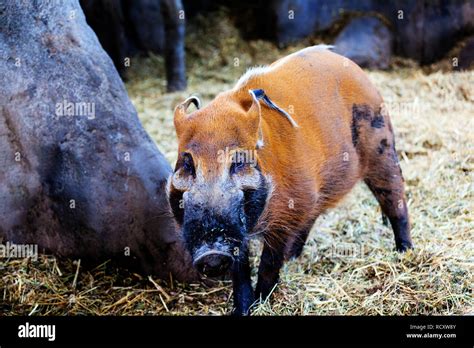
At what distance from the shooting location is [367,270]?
308 centimetres

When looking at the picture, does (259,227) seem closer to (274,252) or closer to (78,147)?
(274,252)

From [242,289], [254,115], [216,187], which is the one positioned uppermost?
[254,115]

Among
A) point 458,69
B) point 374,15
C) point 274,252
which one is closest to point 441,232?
point 274,252

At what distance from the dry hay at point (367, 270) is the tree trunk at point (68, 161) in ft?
0.40

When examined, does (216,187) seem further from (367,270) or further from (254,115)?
(367,270)

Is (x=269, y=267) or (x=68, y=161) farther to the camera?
(x=68, y=161)

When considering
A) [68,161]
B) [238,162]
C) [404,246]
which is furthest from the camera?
[404,246]

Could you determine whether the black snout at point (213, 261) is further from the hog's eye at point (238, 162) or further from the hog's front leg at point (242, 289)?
the hog's front leg at point (242, 289)

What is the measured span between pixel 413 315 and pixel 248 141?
0.94 meters

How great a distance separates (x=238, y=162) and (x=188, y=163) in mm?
180

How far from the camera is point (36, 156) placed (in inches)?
119

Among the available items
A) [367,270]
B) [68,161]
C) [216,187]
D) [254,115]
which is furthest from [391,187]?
[68,161]

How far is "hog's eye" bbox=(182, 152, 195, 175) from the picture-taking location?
2.48 m

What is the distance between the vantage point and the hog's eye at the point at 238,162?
2.47 meters
